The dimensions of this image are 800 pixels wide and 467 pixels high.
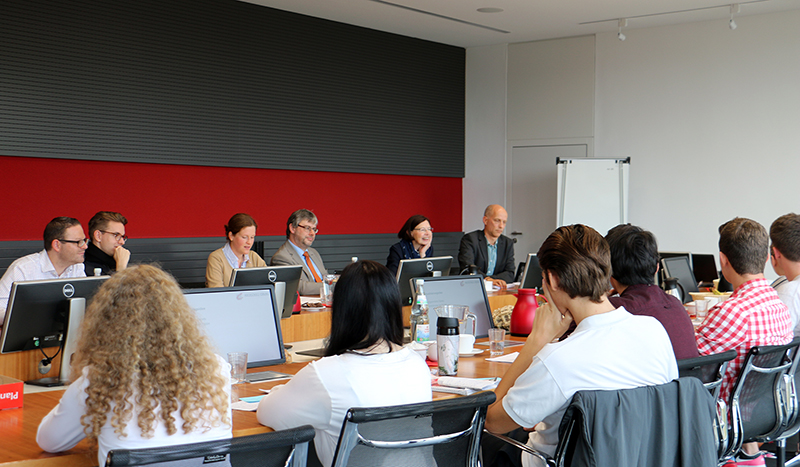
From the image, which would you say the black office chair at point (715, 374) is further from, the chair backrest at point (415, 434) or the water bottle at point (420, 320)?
the water bottle at point (420, 320)

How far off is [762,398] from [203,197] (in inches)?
225

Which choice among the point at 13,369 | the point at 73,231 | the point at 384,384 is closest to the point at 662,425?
the point at 384,384

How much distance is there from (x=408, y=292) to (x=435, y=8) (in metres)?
4.09

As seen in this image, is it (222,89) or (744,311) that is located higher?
(222,89)

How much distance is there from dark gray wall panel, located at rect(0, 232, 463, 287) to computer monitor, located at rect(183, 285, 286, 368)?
11.3 ft

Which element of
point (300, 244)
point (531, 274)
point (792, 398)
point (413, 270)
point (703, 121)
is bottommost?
point (792, 398)

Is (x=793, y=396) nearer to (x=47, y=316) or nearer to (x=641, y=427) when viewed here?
(x=641, y=427)

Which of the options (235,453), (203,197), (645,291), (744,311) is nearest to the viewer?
(235,453)

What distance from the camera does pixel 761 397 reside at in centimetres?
281

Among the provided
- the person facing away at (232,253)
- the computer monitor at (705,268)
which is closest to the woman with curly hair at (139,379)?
the person facing away at (232,253)

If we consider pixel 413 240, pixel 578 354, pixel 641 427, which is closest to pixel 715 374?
pixel 641 427

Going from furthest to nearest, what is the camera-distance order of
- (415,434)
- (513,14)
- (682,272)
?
(513,14) → (682,272) → (415,434)

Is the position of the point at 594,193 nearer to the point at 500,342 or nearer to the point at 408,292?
the point at 408,292

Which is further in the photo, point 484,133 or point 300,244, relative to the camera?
point 484,133
